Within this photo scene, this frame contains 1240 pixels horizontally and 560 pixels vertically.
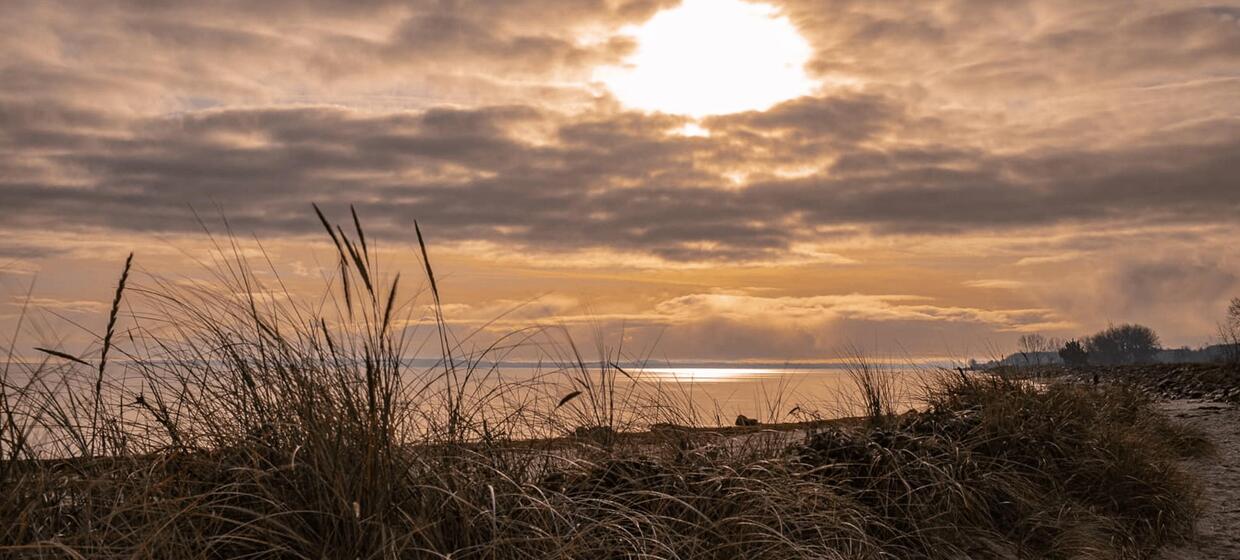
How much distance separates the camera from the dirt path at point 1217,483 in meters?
6.10

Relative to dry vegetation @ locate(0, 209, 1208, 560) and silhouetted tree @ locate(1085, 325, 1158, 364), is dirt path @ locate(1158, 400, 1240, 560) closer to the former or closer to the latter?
dry vegetation @ locate(0, 209, 1208, 560)

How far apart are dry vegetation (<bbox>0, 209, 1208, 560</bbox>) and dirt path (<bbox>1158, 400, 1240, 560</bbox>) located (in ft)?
0.70

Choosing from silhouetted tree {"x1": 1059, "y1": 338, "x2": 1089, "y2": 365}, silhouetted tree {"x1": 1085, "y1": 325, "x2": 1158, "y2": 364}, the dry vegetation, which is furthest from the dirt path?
silhouetted tree {"x1": 1085, "y1": 325, "x2": 1158, "y2": 364}

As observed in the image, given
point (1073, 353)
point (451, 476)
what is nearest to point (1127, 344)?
point (1073, 353)

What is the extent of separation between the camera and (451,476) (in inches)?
151

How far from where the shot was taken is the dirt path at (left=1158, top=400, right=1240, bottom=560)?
20.0ft

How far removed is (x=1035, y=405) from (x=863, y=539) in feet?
12.1

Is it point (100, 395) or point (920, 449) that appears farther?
point (920, 449)

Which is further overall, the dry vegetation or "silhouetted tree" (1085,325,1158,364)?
"silhouetted tree" (1085,325,1158,364)

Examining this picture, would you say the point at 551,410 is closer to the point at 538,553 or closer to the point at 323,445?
the point at 538,553

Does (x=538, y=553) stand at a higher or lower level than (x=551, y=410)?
lower

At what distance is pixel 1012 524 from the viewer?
5.89m

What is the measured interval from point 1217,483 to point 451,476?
23.9 ft

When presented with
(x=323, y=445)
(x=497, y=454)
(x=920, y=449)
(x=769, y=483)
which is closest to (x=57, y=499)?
(x=323, y=445)
